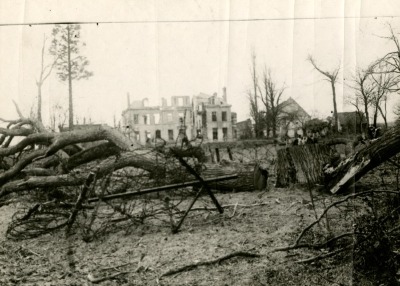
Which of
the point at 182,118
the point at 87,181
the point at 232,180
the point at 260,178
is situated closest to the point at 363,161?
the point at 260,178

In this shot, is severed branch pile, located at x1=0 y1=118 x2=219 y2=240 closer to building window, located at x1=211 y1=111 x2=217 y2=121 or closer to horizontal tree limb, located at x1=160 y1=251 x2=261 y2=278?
horizontal tree limb, located at x1=160 y1=251 x2=261 y2=278

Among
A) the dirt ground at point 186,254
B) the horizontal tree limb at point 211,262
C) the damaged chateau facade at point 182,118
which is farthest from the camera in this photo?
the damaged chateau facade at point 182,118

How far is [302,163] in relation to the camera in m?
8.00

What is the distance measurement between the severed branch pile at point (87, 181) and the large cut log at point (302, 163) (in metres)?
1.90

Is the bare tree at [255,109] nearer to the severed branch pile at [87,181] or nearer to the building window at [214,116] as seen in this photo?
the building window at [214,116]

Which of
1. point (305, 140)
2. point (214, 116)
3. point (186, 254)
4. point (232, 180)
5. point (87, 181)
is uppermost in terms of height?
point (214, 116)

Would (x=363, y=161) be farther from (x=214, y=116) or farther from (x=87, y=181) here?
(x=214, y=116)

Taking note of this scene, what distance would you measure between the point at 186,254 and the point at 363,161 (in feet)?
11.7

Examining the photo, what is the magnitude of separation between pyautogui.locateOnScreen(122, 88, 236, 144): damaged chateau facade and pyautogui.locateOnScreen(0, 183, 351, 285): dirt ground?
37.7m

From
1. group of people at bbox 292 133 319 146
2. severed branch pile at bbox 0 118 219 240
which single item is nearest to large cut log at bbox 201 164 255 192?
severed branch pile at bbox 0 118 219 240

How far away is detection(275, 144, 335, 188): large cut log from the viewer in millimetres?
7851

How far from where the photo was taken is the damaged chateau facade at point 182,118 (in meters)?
45.4

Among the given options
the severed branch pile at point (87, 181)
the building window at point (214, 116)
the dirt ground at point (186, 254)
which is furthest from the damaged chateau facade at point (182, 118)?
the dirt ground at point (186, 254)

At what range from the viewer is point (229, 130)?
159 feet
